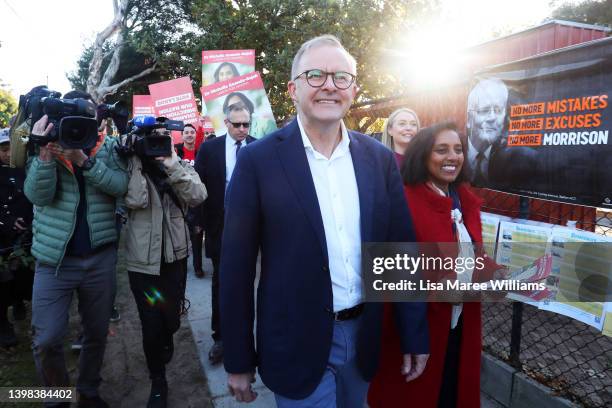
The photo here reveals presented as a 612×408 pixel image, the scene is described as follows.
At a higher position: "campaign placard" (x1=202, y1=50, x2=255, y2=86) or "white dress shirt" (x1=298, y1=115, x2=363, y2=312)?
"campaign placard" (x1=202, y1=50, x2=255, y2=86)

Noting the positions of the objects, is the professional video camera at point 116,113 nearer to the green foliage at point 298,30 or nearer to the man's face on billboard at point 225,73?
the man's face on billboard at point 225,73

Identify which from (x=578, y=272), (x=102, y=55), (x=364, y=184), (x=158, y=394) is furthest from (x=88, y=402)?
(x=102, y=55)

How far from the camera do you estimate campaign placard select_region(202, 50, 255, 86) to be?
→ 19.0 feet

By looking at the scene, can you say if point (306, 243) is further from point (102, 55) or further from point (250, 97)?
point (102, 55)

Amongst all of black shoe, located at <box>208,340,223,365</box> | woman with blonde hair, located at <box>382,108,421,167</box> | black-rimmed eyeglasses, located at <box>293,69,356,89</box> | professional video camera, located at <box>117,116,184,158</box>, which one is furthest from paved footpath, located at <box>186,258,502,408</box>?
black-rimmed eyeglasses, located at <box>293,69,356,89</box>

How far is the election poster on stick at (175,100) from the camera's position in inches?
270

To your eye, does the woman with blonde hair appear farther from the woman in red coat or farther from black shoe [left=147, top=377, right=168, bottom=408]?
black shoe [left=147, top=377, right=168, bottom=408]

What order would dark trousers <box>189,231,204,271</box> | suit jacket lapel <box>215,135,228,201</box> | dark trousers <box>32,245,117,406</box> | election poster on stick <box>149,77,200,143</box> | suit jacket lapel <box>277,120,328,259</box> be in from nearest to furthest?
suit jacket lapel <box>277,120,328,259</box>
dark trousers <box>32,245,117,406</box>
suit jacket lapel <box>215,135,228,201</box>
dark trousers <box>189,231,204,271</box>
election poster on stick <box>149,77,200,143</box>

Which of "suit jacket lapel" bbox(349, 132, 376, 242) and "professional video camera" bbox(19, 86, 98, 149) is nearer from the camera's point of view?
"suit jacket lapel" bbox(349, 132, 376, 242)

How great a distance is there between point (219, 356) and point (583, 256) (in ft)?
8.77

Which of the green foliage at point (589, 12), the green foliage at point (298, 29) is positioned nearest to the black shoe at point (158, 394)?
the green foliage at point (298, 29)

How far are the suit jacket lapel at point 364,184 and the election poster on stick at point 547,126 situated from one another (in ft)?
3.27

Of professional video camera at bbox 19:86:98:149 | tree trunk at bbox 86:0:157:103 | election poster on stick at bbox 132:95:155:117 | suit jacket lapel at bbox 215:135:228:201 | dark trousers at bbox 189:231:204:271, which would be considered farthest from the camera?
tree trunk at bbox 86:0:157:103

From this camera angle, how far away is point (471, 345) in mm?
2121
